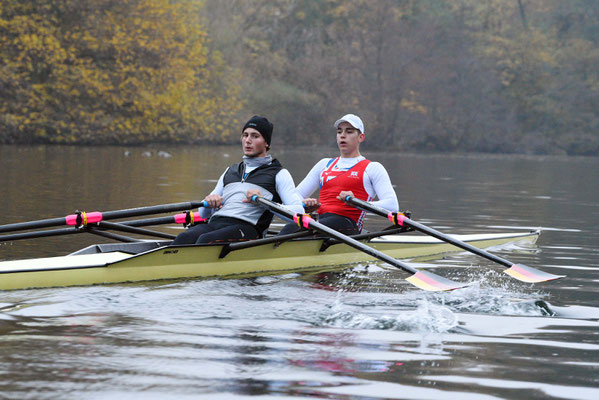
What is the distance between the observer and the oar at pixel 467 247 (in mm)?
7906

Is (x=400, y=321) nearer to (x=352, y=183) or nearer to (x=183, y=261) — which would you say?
(x=183, y=261)

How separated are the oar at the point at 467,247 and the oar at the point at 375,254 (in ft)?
2.47

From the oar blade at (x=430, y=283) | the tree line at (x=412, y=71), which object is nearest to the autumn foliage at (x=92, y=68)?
the tree line at (x=412, y=71)

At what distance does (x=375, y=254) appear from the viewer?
760 centimetres

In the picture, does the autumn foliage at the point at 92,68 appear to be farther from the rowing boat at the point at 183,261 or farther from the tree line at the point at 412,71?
the rowing boat at the point at 183,261

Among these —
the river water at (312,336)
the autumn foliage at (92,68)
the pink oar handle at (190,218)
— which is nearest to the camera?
the river water at (312,336)

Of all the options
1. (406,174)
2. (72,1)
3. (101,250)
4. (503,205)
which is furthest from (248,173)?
(72,1)

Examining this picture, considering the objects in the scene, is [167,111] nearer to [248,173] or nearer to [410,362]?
[248,173]

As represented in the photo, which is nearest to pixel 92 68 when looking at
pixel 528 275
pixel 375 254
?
pixel 375 254

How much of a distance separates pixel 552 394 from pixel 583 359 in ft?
2.88

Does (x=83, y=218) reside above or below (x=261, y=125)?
below

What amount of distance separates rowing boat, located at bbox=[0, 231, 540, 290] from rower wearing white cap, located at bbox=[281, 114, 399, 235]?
300mm

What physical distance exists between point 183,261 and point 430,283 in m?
2.31

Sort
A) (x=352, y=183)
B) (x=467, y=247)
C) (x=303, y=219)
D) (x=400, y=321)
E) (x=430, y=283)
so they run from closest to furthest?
(x=400, y=321)
(x=430, y=283)
(x=303, y=219)
(x=467, y=247)
(x=352, y=183)
